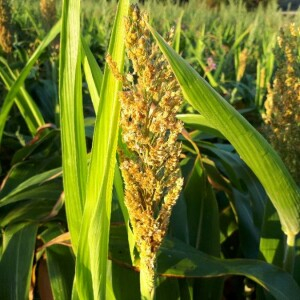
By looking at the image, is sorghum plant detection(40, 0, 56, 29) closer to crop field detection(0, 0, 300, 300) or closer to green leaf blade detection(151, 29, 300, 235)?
crop field detection(0, 0, 300, 300)

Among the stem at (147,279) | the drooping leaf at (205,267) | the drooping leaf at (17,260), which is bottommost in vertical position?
the drooping leaf at (17,260)

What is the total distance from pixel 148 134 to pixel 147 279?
0.26 meters

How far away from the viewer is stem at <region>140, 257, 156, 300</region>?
0.82 metres

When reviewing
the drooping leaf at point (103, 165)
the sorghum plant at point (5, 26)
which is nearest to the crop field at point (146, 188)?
the drooping leaf at point (103, 165)

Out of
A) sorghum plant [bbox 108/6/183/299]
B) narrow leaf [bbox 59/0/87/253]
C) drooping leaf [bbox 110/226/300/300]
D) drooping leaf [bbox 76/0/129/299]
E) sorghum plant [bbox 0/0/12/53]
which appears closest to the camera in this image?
sorghum plant [bbox 108/6/183/299]

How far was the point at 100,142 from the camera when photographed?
877 mm

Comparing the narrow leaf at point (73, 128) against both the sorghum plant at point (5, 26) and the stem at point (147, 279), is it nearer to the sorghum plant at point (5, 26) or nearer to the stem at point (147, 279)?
the stem at point (147, 279)

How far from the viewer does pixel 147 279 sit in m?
0.86

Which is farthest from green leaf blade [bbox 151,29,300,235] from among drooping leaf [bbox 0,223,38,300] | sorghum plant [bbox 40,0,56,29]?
sorghum plant [bbox 40,0,56,29]

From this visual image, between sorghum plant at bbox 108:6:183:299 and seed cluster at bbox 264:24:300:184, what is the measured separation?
0.57 metres

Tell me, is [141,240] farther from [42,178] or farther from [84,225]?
[42,178]

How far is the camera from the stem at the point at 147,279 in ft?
2.70

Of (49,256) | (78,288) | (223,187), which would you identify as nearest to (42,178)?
(49,256)

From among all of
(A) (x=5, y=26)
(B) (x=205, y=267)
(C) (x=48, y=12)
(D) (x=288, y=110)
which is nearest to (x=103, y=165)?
(B) (x=205, y=267)
